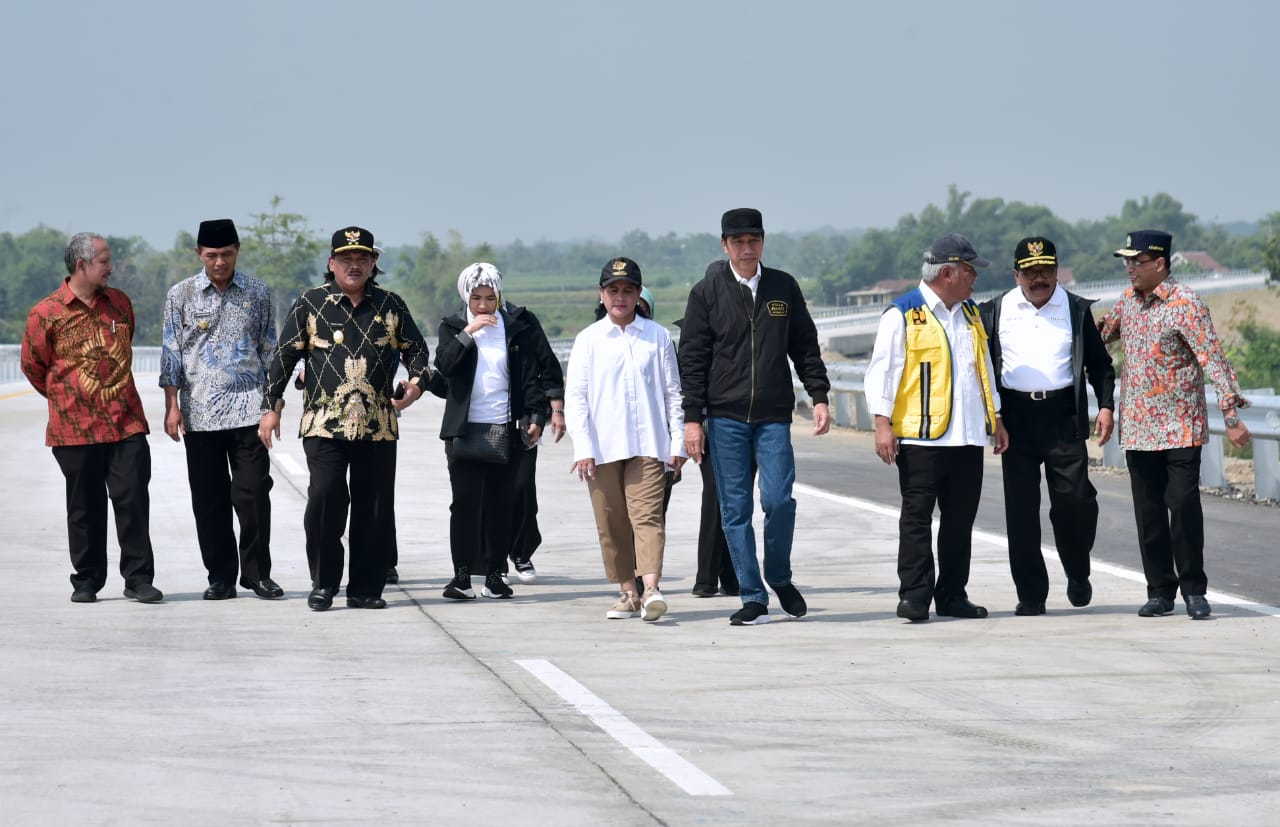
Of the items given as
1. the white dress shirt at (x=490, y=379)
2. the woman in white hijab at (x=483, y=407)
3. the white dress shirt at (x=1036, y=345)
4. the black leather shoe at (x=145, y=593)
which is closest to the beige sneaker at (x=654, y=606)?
the woman in white hijab at (x=483, y=407)

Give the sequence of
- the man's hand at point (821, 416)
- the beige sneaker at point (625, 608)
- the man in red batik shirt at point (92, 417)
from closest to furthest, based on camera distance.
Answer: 1. the man's hand at point (821, 416)
2. the beige sneaker at point (625, 608)
3. the man in red batik shirt at point (92, 417)

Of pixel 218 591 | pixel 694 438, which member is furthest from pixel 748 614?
pixel 218 591

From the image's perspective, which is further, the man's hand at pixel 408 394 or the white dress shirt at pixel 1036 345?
the man's hand at pixel 408 394

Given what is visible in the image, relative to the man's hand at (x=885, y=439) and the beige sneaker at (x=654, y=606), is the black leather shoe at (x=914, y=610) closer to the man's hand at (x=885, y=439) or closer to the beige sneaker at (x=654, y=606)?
the man's hand at (x=885, y=439)

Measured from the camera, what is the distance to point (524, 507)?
12.0 meters

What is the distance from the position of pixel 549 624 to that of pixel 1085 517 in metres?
2.81

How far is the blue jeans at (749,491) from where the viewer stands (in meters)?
10.0

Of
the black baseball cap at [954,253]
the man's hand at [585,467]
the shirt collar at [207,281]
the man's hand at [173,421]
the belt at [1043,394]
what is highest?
the black baseball cap at [954,253]

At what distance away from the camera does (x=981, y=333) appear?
1022cm

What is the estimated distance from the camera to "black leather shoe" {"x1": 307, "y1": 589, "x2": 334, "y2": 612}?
10.6m

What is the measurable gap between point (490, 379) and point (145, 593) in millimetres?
2189

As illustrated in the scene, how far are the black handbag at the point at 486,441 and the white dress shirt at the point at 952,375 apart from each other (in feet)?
7.12

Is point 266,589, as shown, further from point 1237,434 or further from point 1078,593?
point 1237,434

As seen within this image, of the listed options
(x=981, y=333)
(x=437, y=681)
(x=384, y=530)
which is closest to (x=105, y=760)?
(x=437, y=681)
